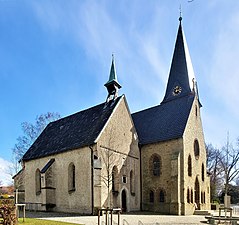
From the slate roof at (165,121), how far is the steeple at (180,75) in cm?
216

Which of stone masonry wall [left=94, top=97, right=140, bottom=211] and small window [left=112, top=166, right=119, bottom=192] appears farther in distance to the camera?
small window [left=112, top=166, right=119, bottom=192]

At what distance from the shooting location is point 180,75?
39.4 meters

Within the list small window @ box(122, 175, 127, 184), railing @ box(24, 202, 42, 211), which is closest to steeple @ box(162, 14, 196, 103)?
small window @ box(122, 175, 127, 184)

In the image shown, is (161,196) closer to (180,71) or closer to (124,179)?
(124,179)

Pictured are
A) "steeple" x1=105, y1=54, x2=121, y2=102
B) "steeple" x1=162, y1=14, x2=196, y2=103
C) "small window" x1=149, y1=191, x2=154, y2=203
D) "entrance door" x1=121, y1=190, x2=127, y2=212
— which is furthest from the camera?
"steeple" x1=162, y1=14, x2=196, y2=103

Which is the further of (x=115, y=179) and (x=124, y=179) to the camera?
(x=124, y=179)

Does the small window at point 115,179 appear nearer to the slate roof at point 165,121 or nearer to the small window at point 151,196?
the small window at point 151,196

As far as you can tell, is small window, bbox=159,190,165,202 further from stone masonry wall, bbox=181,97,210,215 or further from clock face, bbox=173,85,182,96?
clock face, bbox=173,85,182,96

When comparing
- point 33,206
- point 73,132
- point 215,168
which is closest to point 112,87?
point 73,132

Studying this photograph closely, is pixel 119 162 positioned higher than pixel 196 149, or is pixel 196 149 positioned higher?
pixel 196 149

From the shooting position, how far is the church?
2728 centimetres

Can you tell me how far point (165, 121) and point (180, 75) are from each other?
815 centimetres

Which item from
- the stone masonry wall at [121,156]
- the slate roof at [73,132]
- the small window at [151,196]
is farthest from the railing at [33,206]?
the small window at [151,196]

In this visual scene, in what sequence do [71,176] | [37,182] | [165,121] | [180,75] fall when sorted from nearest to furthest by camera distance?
[71,176] → [37,182] → [165,121] → [180,75]
